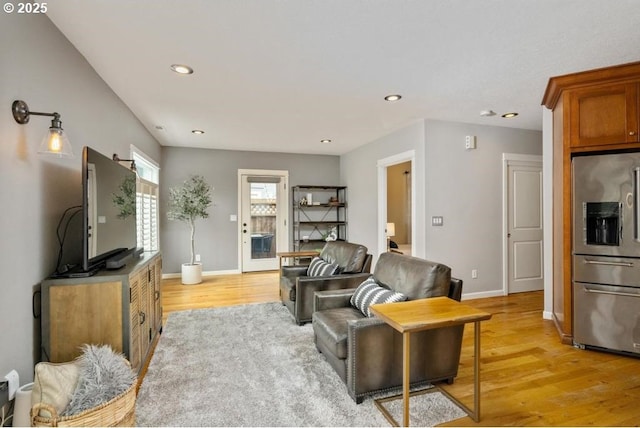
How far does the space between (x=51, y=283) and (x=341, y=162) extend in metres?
5.75

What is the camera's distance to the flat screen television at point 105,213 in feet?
6.30

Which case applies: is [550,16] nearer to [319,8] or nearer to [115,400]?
[319,8]

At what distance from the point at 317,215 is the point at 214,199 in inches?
85.3

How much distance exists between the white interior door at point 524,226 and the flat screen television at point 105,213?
4855mm

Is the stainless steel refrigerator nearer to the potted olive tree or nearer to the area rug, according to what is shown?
the area rug

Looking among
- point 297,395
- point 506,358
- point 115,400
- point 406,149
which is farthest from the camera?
point 406,149

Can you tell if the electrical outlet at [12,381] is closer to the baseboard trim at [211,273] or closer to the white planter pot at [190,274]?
the white planter pot at [190,274]

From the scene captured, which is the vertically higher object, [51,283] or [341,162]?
[341,162]

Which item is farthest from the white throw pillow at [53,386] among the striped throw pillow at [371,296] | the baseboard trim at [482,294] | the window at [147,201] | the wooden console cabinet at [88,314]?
the baseboard trim at [482,294]

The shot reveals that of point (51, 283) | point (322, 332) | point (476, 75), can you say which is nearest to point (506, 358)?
point (322, 332)

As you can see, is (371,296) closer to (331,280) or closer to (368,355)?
(368,355)

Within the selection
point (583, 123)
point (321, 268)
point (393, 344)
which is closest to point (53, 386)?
point (393, 344)

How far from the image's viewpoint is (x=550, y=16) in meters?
2.01

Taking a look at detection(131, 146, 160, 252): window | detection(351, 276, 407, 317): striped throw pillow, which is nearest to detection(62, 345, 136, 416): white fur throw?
detection(351, 276, 407, 317): striped throw pillow
